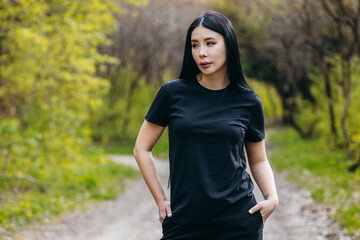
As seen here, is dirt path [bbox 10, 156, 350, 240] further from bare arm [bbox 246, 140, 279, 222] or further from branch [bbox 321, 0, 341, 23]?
bare arm [bbox 246, 140, 279, 222]

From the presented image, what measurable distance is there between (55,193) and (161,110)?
672cm

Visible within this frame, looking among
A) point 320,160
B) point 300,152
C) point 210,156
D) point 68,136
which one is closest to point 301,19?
point 320,160

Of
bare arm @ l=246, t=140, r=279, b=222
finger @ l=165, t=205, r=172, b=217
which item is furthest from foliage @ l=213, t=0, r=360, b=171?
finger @ l=165, t=205, r=172, b=217

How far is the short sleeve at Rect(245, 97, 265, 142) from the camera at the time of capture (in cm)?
246

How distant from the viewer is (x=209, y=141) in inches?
88.5

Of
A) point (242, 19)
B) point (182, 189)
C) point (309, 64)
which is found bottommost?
point (182, 189)

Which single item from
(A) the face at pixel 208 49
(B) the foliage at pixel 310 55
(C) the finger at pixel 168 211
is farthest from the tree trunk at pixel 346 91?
(C) the finger at pixel 168 211

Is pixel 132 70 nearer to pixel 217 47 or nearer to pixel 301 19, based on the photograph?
pixel 301 19

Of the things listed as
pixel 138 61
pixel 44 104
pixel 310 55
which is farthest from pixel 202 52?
pixel 138 61

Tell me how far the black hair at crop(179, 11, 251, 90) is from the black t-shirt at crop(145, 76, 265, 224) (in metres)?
0.11

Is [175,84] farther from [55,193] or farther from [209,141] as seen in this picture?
Result: [55,193]

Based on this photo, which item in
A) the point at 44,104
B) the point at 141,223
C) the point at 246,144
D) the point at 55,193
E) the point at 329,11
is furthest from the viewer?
the point at 44,104

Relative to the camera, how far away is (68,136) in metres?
10.1

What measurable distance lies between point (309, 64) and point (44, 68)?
12.0 metres
